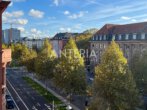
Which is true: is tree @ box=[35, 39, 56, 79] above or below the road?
above

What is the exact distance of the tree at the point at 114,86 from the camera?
36844mm

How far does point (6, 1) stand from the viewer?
469 inches

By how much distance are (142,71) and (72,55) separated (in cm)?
1251

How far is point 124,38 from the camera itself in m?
84.1

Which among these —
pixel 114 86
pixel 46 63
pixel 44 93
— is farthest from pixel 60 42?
pixel 114 86

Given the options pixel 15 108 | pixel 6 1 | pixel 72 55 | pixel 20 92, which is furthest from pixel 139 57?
pixel 6 1

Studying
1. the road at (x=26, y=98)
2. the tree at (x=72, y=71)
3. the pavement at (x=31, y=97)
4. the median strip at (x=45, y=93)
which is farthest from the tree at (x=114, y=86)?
the road at (x=26, y=98)

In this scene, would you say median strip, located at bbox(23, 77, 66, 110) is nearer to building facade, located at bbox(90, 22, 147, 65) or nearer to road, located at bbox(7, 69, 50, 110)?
road, located at bbox(7, 69, 50, 110)

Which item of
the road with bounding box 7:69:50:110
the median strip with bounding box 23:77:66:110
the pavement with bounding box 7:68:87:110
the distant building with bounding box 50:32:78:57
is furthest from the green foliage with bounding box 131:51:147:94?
the distant building with bounding box 50:32:78:57

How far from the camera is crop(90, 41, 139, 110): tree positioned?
3684 centimetres

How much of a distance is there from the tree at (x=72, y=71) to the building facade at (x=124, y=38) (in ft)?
62.4

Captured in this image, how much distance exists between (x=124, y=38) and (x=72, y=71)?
34783 mm

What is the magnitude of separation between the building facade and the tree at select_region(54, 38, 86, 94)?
19026 mm

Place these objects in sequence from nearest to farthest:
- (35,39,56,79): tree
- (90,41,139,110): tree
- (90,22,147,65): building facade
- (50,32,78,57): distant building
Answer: (90,41,139,110): tree
(35,39,56,79): tree
(90,22,147,65): building facade
(50,32,78,57): distant building
